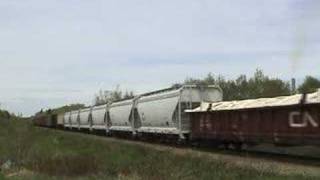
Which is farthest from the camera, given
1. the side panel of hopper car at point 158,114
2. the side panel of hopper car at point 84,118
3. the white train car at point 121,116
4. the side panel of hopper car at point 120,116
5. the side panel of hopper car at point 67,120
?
the side panel of hopper car at point 67,120

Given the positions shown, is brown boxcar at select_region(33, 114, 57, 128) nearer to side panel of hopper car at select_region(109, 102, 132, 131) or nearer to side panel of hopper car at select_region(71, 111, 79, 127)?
side panel of hopper car at select_region(71, 111, 79, 127)

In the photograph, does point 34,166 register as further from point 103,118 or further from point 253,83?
point 253,83

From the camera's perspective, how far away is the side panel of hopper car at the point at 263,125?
20672mm

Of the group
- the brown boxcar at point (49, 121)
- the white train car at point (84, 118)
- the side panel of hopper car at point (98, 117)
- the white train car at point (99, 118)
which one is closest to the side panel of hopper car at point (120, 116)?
the white train car at point (99, 118)

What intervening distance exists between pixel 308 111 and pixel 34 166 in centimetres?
863

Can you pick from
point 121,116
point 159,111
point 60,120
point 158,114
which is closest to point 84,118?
point 121,116

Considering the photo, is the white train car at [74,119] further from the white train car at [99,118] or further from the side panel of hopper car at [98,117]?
the side panel of hopper car at [98,117]

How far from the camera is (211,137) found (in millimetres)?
29297

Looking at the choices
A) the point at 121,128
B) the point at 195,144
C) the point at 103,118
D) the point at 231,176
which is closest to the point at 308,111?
the point at 231,176

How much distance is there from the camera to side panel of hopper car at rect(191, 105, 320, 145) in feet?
67.8

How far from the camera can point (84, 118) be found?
225 ft

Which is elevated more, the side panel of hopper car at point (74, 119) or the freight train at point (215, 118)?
the side panel of hopper car at point (74, 119)

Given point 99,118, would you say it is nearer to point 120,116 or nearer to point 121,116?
point 120,116

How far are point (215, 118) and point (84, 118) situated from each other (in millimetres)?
41363
